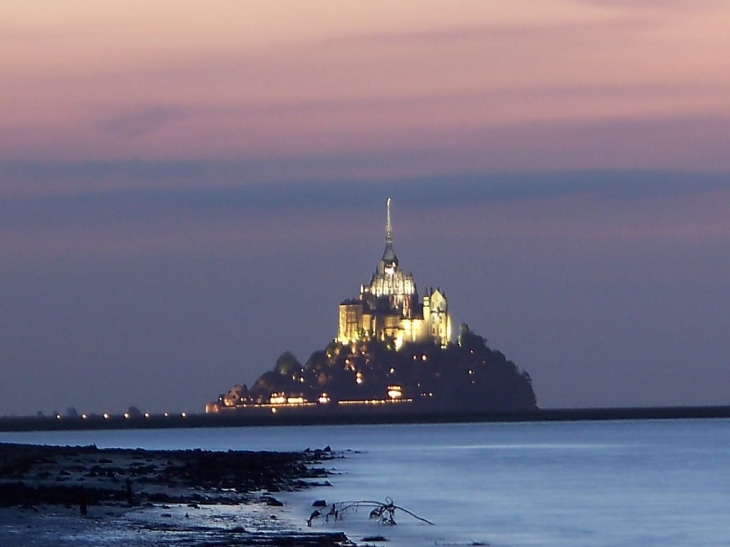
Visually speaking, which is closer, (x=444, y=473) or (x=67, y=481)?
(x=67, y=481)

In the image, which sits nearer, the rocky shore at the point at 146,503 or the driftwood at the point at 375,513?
the rocky shore at the point at 146,503

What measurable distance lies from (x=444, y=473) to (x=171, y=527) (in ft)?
121

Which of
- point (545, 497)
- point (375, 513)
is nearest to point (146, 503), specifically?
point (375, 513)

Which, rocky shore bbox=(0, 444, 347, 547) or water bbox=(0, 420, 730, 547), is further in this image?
water bbox=(0, 420, 730, 547)

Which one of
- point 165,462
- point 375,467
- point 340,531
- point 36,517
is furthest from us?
point 375,467

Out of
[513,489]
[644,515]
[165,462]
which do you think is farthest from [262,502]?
[165,462]

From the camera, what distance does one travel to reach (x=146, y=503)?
4059 cm

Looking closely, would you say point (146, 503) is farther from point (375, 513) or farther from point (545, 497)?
point (545, 497)

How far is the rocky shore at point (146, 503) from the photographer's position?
31500 millimetres

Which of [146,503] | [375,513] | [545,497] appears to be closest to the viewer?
[146,503]

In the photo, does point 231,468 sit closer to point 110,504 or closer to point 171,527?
point 110,504

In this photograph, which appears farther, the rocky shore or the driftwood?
the driftwood

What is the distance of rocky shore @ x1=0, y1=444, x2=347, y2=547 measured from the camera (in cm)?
3150

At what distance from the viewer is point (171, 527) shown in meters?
33.9
